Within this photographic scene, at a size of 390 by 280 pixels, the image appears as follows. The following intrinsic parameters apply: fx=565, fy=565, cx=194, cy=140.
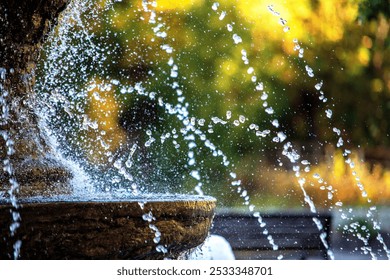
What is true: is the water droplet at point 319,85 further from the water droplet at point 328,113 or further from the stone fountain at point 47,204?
the stone fountain at point 47,204

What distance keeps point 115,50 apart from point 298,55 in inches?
98.7

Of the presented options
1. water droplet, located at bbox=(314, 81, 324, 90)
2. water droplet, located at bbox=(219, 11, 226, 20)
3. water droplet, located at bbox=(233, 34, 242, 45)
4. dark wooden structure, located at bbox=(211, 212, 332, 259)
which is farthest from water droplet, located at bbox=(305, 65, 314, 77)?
dark wooden structure, located at bbox=(211, 212, 332, 259)

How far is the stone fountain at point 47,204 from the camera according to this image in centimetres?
141

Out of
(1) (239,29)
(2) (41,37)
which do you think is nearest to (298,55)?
(1) (239,29)

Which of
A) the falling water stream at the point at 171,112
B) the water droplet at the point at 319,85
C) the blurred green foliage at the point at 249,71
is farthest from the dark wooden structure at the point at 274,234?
the water droplet at the point at 319,85

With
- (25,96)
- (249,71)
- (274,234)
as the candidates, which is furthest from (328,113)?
(25,96)

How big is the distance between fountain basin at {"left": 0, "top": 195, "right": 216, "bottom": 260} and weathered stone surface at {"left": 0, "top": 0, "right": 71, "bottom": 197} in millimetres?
401

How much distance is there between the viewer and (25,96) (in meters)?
2.05

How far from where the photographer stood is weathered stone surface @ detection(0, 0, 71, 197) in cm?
187

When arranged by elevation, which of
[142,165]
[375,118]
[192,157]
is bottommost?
[142,165]

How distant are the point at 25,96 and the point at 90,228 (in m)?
0.80

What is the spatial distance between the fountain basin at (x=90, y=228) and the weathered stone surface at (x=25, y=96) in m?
0.40
